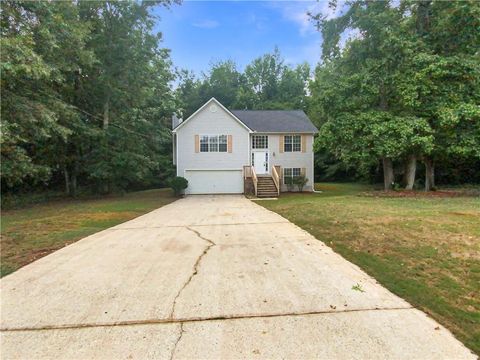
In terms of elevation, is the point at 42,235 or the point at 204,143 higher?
the point at 204,143

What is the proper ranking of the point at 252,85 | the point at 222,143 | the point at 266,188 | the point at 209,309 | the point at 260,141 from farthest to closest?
1. the point at 252,85
2. the point at 260,141
3. the point at 222,143
4. the point at 266,188
5. the point at 209,309

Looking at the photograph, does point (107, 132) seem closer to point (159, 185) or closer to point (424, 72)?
point (159, 185)

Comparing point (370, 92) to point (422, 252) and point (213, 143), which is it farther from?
point (422, 252)

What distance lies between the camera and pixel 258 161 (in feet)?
76.2

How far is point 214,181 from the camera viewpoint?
73.6 feet

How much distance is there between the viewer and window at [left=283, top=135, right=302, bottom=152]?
23.4 metres

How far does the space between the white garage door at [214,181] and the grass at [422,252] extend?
12.7 m

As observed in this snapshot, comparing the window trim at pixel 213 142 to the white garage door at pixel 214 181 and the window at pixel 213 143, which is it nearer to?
→ the window at pixel 213 143

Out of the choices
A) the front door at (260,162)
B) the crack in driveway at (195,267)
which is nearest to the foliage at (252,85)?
the front door at (260,162)

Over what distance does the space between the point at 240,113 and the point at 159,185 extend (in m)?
12.7

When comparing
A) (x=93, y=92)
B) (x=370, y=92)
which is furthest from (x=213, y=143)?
(x=370, y=92)

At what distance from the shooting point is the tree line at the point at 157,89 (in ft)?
43.5

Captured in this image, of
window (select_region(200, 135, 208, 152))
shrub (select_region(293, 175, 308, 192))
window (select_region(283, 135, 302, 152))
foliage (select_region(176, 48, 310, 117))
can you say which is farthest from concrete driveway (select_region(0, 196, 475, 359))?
foliage (select_region(176, 48, 310, 117))

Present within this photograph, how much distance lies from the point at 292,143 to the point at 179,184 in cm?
903
